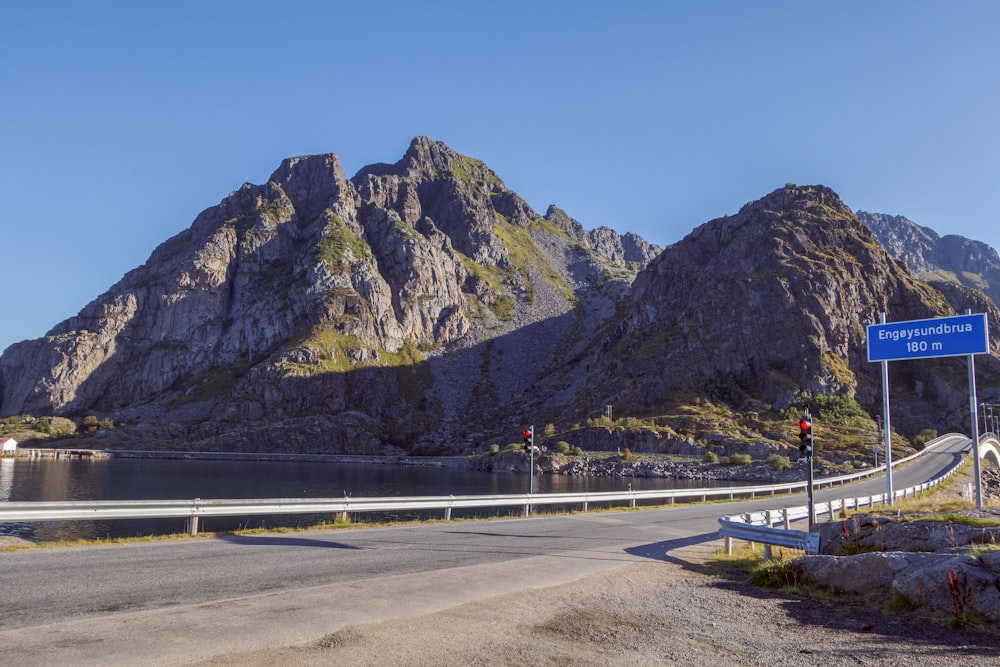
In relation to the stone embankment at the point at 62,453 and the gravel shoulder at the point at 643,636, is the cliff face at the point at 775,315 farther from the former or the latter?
the gravel shoulder at the point at 643,636

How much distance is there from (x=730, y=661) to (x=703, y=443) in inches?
4435

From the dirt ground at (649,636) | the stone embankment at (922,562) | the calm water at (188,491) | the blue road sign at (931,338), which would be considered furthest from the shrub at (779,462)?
the dirt ground at (649,636)

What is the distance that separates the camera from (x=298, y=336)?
198 metres

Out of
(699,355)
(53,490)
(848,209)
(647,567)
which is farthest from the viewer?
(848,209)

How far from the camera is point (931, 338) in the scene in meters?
26.8

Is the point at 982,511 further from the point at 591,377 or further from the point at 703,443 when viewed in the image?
the point at 591,377

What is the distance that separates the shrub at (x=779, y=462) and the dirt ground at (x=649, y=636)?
9091cm

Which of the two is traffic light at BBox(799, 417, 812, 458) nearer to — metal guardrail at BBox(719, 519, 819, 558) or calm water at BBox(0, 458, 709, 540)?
metal guardrail at BBox(719, 519, 819, 558)

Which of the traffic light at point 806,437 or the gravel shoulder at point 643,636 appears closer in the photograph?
the gravel shoulder at point 643,636

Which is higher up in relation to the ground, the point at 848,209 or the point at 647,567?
the point at 848,209

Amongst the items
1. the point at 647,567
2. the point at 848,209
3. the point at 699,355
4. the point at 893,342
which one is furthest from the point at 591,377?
the point at 647,567

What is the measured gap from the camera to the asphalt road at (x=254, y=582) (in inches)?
337

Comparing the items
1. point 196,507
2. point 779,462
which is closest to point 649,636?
point 196,507

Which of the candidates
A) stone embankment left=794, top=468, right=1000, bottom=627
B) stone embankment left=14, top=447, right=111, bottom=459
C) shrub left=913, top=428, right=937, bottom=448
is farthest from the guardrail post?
stone embankment left=14, top=447, right=111, bottom=459
